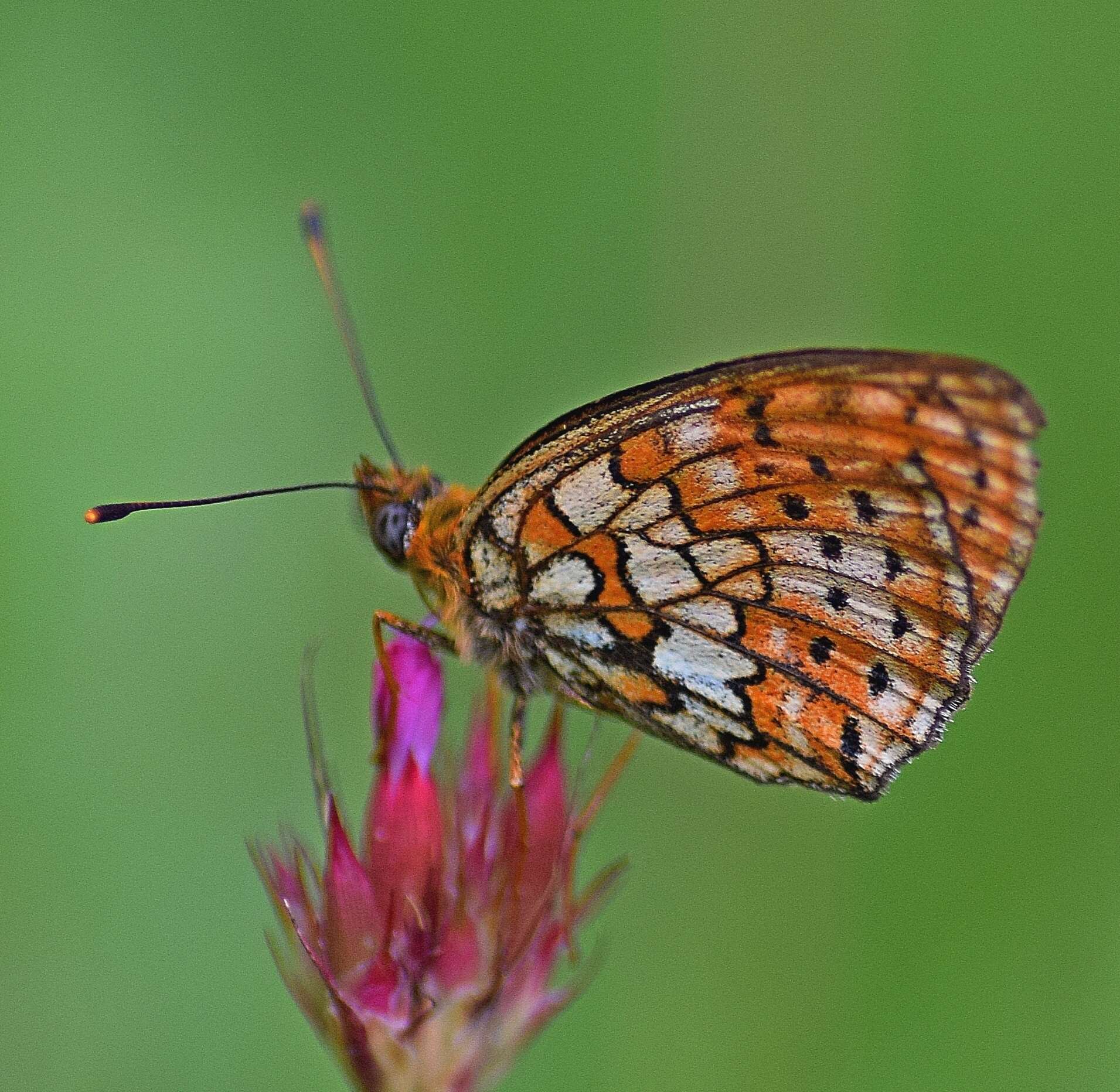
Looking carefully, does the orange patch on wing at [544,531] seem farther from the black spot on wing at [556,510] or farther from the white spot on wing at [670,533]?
the white spot on wing at [670,533]

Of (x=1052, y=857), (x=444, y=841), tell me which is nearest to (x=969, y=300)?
(x=1052, y=857)

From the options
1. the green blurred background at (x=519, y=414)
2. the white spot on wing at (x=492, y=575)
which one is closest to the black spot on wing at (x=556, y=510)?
the white spot on wing at (x=492, y=575)

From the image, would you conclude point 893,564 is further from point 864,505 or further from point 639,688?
point 639,688

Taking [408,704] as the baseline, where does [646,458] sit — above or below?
above

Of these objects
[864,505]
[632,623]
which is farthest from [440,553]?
[864,505]

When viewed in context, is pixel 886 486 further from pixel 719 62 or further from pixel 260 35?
pixel 260 35

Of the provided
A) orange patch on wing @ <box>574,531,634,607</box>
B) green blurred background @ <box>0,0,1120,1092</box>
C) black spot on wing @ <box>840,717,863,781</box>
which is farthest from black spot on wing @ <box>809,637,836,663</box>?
green blurred background @ <box>0,0,1120,1092</box>

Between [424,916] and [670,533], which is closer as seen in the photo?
[424,916]

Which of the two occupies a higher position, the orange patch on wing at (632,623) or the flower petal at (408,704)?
the orange patch on wing at (632,623)
